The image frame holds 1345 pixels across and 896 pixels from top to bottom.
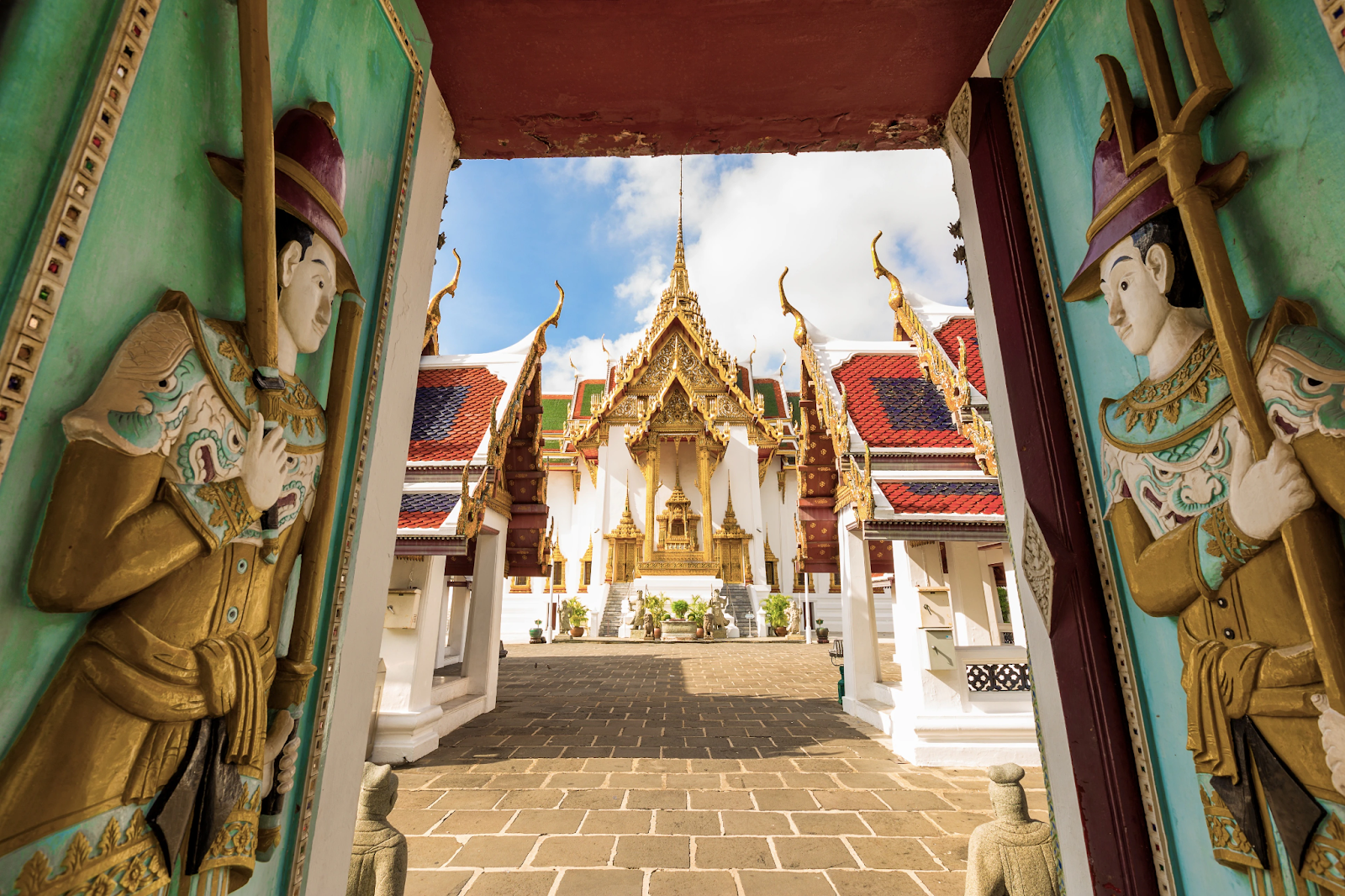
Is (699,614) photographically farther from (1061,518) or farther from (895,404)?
(1061,518)

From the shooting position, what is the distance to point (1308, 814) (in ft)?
3.32

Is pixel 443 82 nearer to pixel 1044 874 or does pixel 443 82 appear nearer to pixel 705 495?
pixel 1044 874

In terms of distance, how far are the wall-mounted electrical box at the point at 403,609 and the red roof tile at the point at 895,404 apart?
4.10 m

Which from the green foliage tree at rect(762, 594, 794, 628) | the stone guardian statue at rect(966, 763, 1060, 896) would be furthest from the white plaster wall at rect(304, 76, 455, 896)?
the green foliage tree at rect(762, 594, 794, 628)

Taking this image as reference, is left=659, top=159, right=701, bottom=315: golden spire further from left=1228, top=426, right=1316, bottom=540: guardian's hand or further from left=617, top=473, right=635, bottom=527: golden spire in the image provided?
left=1228, top=426, right=1316, bottom=540: guardian's hand

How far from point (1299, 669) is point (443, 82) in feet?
9.34

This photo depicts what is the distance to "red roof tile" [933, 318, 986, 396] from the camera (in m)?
5.46

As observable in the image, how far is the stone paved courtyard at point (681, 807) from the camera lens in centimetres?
251

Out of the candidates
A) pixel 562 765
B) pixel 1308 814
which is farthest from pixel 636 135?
pixel 562 765

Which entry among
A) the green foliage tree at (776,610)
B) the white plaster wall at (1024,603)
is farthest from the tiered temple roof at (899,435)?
the green foliage tree at (776,610)

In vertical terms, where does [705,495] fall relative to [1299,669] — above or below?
above

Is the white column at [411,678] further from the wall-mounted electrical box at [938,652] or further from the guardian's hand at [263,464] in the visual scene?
the wall-mounted electrical box at [938,652]

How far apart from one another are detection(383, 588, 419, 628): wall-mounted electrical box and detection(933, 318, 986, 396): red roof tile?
503cm

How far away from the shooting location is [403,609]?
4703 millimetres
